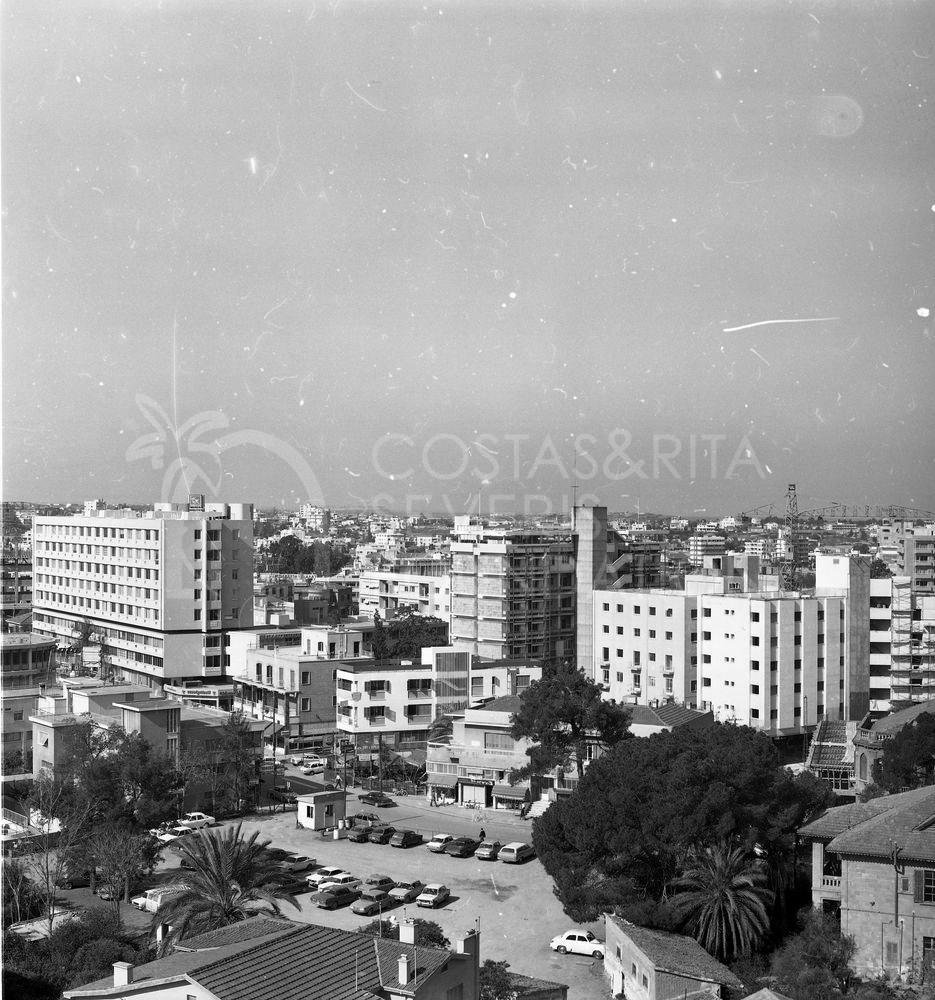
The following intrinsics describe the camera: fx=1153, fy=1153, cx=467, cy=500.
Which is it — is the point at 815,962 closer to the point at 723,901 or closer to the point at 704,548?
the point at 723,901

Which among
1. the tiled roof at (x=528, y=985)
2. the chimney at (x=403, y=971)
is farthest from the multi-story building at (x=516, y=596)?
the chimney at (x=403, y=971)

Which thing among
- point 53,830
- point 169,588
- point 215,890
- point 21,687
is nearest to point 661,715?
point 53,830

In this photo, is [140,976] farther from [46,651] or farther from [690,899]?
[46,651]

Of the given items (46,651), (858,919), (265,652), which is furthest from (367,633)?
(858,919)

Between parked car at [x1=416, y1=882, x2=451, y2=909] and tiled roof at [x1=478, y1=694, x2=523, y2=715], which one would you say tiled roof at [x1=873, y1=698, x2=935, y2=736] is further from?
parked car at [x1=416, y1=882, x2=451, y2=909]

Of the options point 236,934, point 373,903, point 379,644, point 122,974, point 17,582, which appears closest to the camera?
point 122,974
